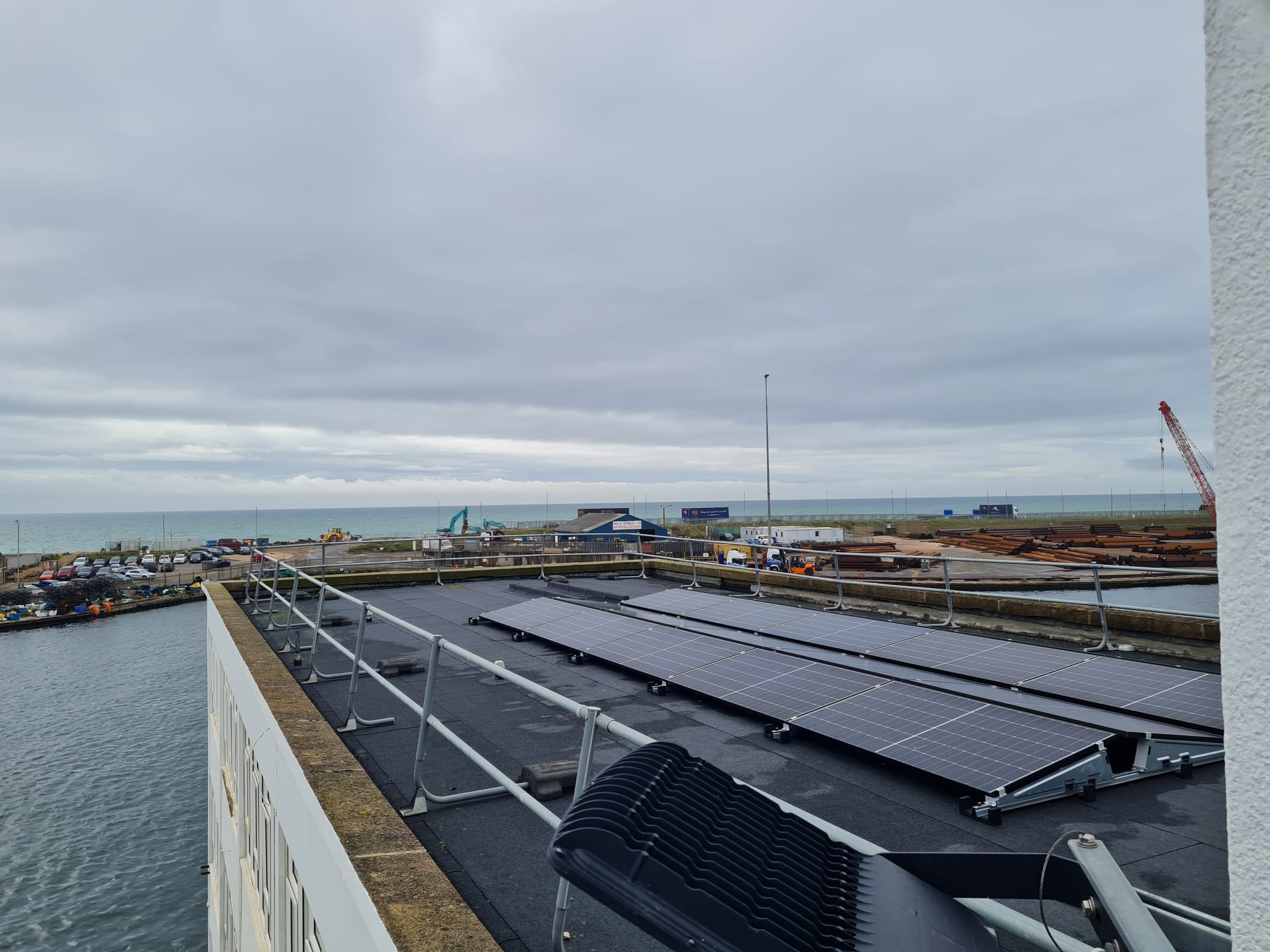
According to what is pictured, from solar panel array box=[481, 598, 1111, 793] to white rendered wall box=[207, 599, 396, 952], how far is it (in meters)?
3.38

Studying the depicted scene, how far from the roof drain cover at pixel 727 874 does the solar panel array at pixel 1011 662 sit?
4.39 m

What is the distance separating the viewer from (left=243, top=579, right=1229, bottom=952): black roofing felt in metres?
3.73

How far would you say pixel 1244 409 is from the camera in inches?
48.3

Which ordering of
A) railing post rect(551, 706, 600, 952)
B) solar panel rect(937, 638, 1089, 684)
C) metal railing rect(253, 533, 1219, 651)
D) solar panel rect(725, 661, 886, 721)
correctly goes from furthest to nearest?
metal railing rect(253, 533, 1219, 651) < solar panel rect(937, 638, 1089, 684) < solar panel rect(725, 661, 886, 721) < railing post rect(551, 706, 600, 952)

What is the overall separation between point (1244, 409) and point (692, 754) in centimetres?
532

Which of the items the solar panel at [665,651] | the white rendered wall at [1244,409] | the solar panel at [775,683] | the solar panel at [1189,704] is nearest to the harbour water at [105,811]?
the solar panel at [665,651]

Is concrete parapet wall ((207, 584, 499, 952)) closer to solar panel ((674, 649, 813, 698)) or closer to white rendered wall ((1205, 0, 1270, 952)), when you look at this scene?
white rendered wall ((1205, 0, 1270, 952))

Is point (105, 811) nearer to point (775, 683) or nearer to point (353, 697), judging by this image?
point (353, 697)

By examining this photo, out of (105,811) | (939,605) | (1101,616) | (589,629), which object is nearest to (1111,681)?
(1101,616)

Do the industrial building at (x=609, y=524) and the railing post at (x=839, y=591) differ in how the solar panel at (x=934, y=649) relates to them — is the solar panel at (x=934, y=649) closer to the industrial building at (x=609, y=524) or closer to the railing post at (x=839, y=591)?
the railing post at (x=839, y=591)

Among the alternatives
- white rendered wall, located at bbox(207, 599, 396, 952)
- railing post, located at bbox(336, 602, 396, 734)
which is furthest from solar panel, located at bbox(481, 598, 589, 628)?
railing post, located at bbox(336, 602, 396, 734)

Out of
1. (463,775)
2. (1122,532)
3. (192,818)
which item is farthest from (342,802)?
(1122,532)

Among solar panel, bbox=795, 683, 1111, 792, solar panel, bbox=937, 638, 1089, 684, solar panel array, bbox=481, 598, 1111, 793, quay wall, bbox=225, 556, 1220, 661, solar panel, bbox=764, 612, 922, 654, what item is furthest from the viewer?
quay wall, bbox=225, 556, 1220, 661

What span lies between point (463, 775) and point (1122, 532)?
90301 millimetres
